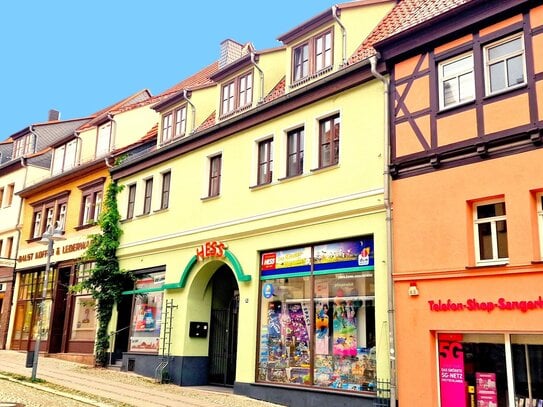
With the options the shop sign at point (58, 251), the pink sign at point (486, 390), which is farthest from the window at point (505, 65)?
the shop sign at point (58, 251)

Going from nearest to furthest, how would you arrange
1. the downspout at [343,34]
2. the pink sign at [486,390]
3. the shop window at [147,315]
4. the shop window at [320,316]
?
the pink sign at [486,390], the shop window at [320,316], the downspout at [343,34], the shop window at [147,315]

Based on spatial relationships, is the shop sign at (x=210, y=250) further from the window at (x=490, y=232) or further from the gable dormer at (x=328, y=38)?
the window at (x=490, y=232)

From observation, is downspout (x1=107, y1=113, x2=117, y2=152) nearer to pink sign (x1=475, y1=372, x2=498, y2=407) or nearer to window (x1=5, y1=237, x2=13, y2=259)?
window (x1=5, y1=237, x2=13, y2=259)

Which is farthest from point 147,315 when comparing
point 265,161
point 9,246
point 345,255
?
point 9,246

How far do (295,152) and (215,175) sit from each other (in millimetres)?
3801

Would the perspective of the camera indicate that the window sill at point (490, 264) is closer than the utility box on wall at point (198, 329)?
Yes

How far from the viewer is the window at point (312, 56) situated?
15.6 meters

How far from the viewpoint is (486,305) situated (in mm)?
10273

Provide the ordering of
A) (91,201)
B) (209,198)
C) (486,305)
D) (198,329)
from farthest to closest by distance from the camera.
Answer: (91,201) < (198,329) < (209,198) < (486,305)

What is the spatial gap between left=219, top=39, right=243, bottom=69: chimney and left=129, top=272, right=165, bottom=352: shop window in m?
8.72

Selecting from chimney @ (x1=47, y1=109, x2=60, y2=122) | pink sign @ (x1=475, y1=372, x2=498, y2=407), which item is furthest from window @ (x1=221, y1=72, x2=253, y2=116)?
chimney @ (x1=47, y1=109, x2=60, y2=122)

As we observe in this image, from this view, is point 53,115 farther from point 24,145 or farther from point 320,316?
point 320,316

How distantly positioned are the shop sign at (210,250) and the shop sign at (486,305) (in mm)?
7302

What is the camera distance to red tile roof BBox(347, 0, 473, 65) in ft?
41.8
